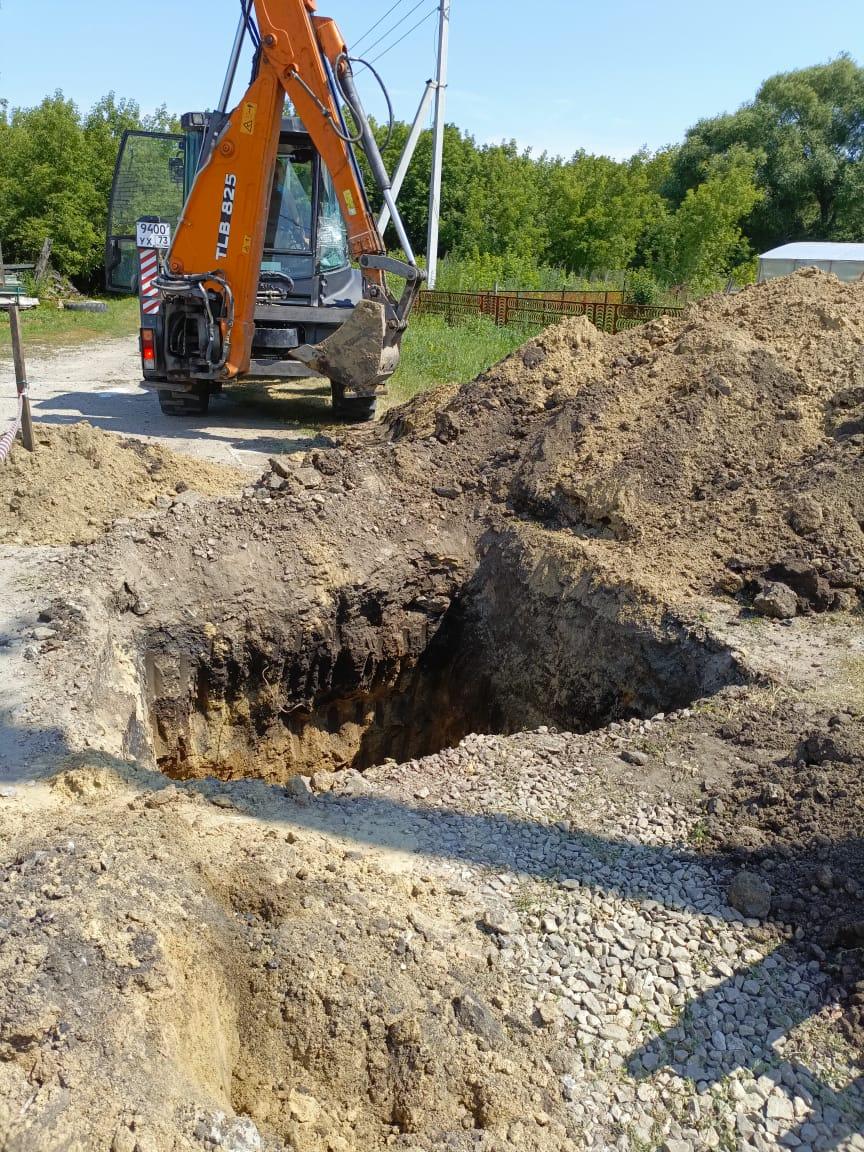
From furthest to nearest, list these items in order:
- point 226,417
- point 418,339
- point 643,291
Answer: point 643,291 → point 418,339 → point 226,417

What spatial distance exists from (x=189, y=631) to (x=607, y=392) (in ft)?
13.9

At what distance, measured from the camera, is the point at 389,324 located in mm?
9945

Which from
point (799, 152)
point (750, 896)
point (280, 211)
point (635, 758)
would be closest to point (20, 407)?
point (280, 211)

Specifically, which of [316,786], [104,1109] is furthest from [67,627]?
[104,1109]

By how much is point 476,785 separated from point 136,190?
412 inches

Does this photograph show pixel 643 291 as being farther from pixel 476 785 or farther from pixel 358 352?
pixel 476 785

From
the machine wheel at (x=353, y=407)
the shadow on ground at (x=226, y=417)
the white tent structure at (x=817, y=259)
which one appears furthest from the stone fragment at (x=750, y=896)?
the white tent structure at (x=817, y=259)

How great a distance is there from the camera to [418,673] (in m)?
7.36

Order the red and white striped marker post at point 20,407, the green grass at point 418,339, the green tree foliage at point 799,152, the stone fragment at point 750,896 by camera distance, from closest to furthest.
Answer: the stone fragment at point 750,896 → the red and white striped marker post at point 20,407 → the green grass at point 418,339 → the green tree foliage at point 799,152

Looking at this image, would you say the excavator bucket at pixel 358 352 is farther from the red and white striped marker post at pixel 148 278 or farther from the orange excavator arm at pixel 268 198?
the red and white striped marker post at pixel 148 278

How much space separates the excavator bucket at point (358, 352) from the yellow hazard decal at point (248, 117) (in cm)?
222

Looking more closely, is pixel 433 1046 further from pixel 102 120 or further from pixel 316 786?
pixel 102 120

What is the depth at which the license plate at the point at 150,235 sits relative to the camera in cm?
1162

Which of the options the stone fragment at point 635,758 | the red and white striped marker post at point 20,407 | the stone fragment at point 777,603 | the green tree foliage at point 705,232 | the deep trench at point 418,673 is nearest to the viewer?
the stone fragment at point 635,758
